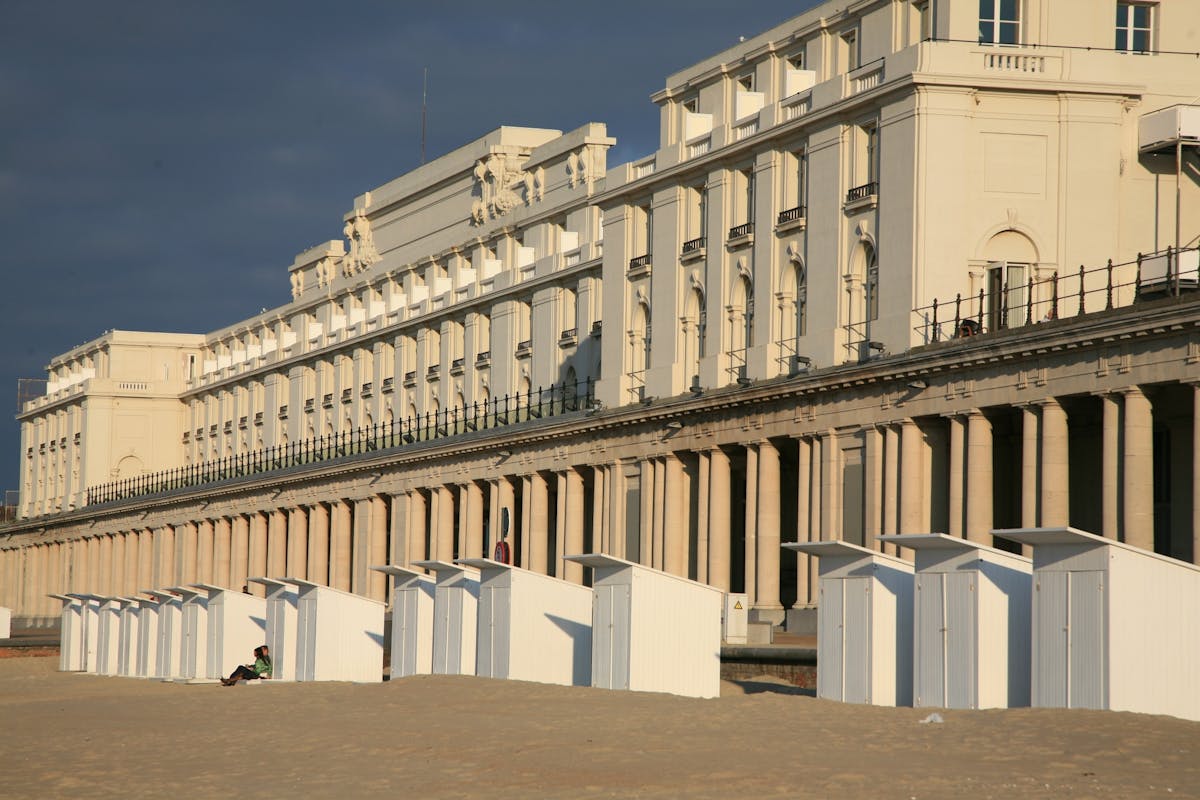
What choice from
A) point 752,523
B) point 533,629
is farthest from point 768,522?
point 533,629

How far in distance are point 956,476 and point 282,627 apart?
52.2ft

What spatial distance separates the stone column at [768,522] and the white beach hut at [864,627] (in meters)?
22.8

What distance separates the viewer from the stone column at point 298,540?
91.3 meters

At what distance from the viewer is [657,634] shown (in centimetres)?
3409

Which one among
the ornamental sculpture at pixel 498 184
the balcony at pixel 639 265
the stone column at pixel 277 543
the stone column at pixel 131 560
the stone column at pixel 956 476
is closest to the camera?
the stone column at pixel 956 476

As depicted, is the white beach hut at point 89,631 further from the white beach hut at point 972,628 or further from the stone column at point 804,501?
the white beach hut at point 972,628

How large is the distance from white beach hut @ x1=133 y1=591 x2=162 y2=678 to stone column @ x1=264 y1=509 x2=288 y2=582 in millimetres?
37718

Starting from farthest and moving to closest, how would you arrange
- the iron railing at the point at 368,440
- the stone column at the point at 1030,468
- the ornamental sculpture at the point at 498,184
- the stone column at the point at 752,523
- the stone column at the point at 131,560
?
the stone column at the point at 131,560
the ornamental sculpture at the point at 498,184
the iron railing at the point at 368,440
the stone column at the point at 752,523
the stone column at the point at 1030,468

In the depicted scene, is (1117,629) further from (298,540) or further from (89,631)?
(298,540)

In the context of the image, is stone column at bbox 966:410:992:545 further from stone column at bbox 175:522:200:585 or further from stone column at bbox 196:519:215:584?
stone column at bbox 175:522:200:585

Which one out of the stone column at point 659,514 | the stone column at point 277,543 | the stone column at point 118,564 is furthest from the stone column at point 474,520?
the stone column at point 118,564

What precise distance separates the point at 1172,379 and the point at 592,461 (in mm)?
28198

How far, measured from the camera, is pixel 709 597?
34.6 meters

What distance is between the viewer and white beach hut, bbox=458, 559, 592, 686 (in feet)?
121
